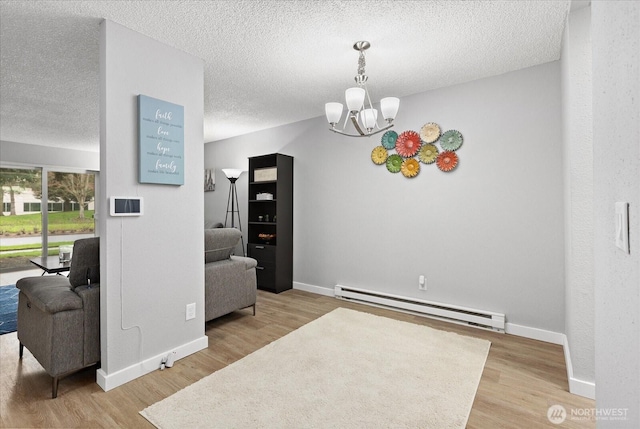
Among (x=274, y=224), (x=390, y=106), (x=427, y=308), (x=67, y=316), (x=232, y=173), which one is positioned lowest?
(x=427, y=308)

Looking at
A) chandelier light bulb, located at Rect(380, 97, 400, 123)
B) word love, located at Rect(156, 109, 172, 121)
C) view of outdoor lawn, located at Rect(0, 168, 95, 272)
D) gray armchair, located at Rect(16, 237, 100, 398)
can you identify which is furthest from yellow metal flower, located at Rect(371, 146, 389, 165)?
view of outdoor lawn, located at Rect(0, 168, 95, 272)

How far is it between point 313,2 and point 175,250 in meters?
2.07

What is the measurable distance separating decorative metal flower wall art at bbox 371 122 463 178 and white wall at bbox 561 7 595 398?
1.25 metres

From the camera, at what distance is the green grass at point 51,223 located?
580cm

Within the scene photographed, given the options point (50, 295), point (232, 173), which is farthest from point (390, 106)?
point (232, 173)

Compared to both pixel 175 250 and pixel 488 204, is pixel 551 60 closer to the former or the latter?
pixel 488 204

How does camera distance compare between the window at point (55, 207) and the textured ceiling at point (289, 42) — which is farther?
the window at point (55, 207)

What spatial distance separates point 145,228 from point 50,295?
0.72 meters

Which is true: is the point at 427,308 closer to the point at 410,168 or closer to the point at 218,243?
the point at 410,168

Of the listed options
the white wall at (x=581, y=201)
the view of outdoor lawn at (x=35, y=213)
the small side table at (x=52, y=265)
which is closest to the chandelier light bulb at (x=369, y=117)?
the white wall at (x=581, y=201)

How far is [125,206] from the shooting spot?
7.04 feet

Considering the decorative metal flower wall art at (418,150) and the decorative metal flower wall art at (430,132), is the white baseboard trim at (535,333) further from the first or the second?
the decorative metal flower wall art at (430,132)

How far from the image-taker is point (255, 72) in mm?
3061
